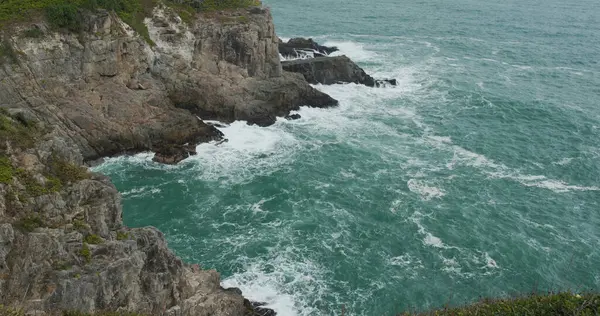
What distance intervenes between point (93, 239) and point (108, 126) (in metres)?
28.1

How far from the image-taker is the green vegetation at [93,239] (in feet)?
88.4

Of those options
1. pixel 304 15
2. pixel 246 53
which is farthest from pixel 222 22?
pixel 304 15

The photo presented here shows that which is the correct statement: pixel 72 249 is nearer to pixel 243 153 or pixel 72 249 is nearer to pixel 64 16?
pixel 243 153

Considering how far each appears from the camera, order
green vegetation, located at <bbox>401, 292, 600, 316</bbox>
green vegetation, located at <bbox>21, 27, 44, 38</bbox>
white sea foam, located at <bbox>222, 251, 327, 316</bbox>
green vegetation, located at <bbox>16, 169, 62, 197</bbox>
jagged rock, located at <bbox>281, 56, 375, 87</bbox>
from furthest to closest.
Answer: jagged rock, located at <bbox>281, 56, 375, 87</bbox>, green vegetation, located at <bbox>21, 27, 44, 38</bbox>, white sea foam, located at <bbox>222, 251, 327, 316</bbox>, green vegetation, located at <bbox>16, 169, 62, 197</bbox>, green vegetation, located at <bbox>401, 292, 600, 316</bbox>

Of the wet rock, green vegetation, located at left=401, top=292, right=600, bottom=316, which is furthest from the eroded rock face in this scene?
green vegetation, located at left=401, top=292, right=600, bottom=316

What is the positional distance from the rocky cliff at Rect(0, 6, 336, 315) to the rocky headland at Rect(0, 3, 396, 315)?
85mm

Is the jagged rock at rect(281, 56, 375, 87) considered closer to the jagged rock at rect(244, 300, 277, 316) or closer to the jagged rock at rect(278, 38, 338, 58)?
the jagged rock at rect(278, 38, 338, 58)

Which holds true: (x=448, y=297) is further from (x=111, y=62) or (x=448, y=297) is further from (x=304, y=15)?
(x=304, y=15)

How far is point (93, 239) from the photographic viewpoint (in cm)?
2717

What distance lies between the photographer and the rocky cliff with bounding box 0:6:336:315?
82.2 feet

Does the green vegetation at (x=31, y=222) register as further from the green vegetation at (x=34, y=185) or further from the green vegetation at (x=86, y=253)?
the green vegetation at (x=86, y=253)

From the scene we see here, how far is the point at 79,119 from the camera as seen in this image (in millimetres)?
51125

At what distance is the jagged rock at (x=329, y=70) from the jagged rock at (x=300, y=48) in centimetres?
493

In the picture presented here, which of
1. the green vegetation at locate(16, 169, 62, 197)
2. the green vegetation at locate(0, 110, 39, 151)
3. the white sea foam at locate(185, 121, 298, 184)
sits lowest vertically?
the white sea foam at locate(185, 121, 298, 184)
